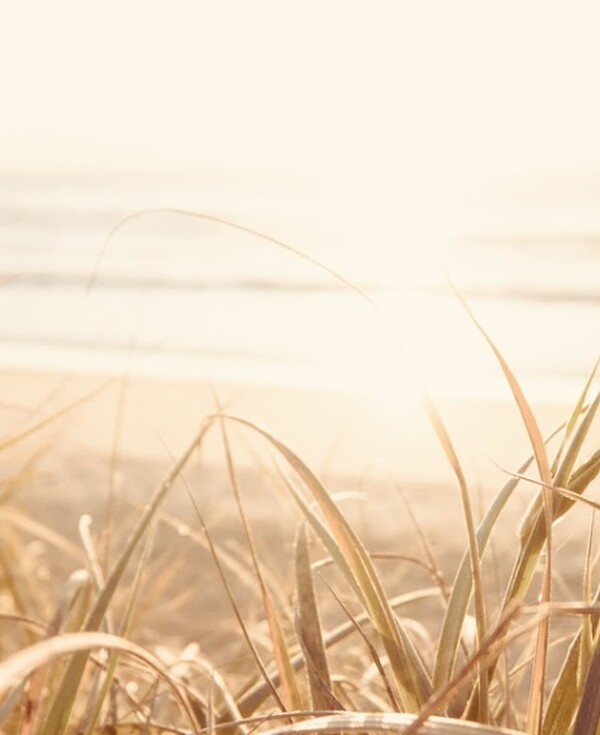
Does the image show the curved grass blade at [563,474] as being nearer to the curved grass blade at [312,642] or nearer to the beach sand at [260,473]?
the curved grass blade at [312,642]

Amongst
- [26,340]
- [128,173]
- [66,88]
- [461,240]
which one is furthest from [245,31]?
[26,340]

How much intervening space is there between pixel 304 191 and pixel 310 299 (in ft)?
20.8

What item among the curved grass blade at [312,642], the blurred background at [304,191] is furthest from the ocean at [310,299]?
the curved grass blade at [312,642]

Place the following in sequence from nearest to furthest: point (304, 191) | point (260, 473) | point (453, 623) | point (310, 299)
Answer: point (453, 623), point (260, 473), point (310, 299), point (304, 191)

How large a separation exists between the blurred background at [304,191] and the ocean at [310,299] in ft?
0.07

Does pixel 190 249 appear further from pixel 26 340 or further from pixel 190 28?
pixel 190 28

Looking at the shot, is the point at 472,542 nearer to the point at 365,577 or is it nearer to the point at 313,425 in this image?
the point at 365,577

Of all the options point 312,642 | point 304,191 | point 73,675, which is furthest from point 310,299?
point 304,191

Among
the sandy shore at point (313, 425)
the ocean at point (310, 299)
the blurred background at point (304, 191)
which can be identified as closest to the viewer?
the sandy shore at point (313, 425)

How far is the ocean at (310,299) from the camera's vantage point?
13.3 ft

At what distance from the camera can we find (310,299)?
567 cm

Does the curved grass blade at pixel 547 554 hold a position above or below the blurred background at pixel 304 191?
above

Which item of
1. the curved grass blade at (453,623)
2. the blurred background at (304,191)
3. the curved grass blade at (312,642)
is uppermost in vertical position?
the curved grass blade at (453,623)

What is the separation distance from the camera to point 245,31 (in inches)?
906
